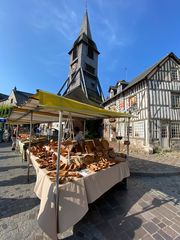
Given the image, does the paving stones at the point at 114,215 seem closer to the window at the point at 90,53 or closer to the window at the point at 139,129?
the window at the point at 139,129

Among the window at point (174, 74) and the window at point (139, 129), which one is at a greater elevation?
the window at point (174, 74)

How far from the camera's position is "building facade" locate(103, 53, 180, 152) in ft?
34.3

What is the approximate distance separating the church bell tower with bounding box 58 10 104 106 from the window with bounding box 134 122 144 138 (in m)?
10.4

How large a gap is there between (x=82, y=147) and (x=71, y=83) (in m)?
21.8

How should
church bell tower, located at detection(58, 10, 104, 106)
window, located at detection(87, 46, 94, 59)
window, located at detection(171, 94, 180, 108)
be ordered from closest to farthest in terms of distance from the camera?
window, located at detection(171, 94, 180, 108), church bell tower, located at detection(58, 10, 104, 106), window, located at detection(87, 46, 94, 59)

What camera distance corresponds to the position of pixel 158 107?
1068cm

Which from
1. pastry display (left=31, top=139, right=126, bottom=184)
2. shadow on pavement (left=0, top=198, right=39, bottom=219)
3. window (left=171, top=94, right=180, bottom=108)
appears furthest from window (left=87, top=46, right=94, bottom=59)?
shadow on pavement (left=0, top=198, right=39, bottom=219)

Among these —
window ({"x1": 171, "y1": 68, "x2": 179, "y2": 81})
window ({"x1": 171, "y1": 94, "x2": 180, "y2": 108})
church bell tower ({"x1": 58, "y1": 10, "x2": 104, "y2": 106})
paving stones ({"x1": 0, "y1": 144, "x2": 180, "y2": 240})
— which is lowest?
paving stones ({"x1": 0, "y1": 144, "x2": 180, "y2": 240})

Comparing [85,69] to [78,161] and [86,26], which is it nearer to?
[86,26]

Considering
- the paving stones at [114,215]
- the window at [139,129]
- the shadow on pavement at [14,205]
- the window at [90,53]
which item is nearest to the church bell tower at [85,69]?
the window at [90,53]

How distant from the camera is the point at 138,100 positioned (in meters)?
11.5

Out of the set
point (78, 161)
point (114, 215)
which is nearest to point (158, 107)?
point (78, 161)

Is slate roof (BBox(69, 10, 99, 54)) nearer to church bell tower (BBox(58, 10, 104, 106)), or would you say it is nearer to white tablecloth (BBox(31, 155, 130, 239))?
church bell tower (BBox(58, 10, 104, 106))

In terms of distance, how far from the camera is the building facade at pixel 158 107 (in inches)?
411
